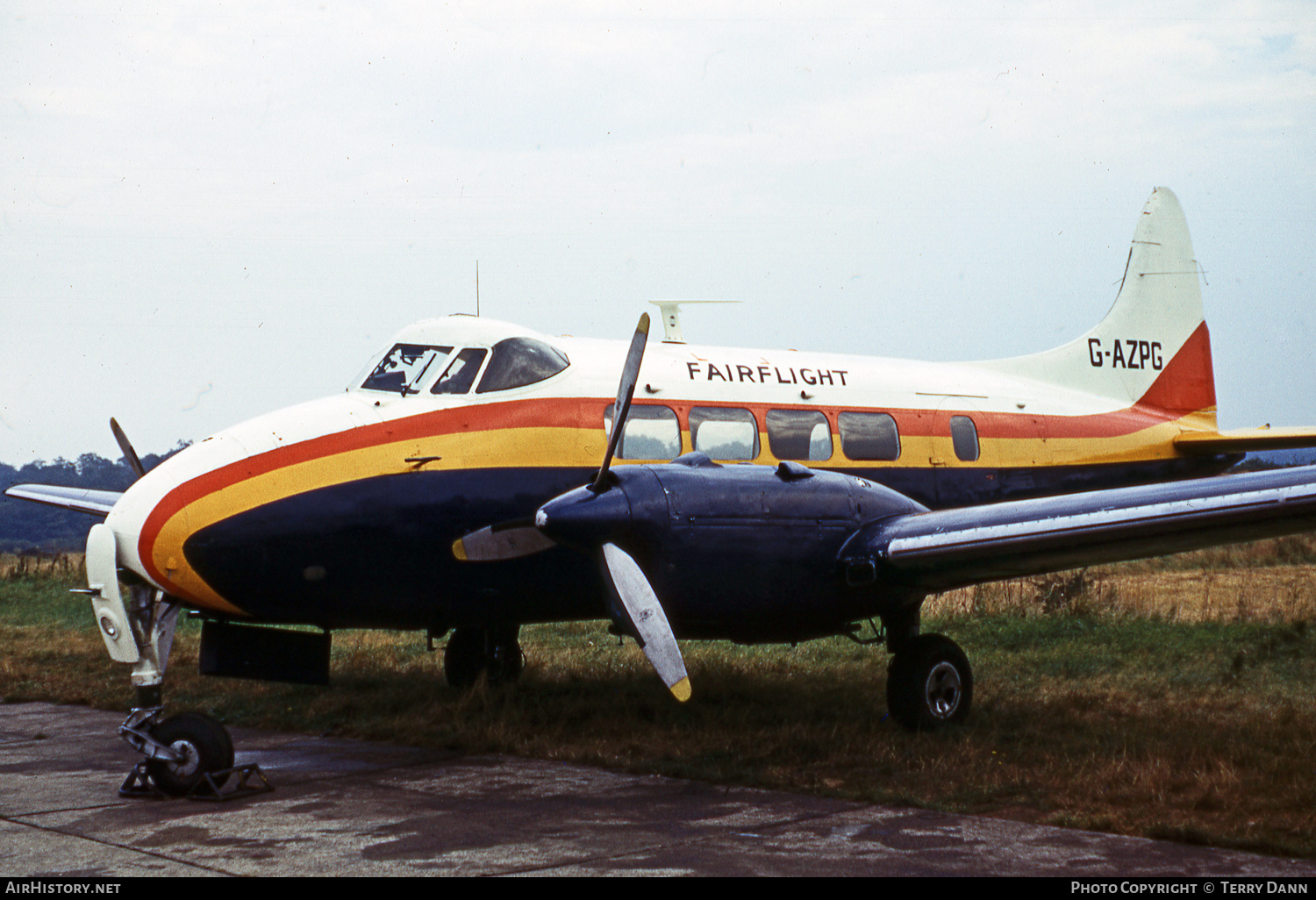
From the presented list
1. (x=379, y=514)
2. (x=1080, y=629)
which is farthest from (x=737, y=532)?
(x=1080, y=629)

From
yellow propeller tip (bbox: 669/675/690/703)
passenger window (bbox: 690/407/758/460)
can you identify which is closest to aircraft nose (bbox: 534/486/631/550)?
yellow propeller tip (bbox: 669/675/690/703)

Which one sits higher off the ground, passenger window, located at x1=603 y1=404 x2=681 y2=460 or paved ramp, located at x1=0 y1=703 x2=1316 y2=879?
passenger window, located at x1=603 y1=404 x2=681 y2=460

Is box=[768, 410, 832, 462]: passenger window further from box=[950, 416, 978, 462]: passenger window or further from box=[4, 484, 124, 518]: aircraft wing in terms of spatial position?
box=[4, 484, 124, 518]: aircraft wing

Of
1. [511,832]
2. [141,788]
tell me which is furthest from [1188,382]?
[141,788]

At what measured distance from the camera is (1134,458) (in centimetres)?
1486

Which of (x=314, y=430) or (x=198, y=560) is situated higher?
(x=314, y=430)

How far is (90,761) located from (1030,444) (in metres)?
10.3

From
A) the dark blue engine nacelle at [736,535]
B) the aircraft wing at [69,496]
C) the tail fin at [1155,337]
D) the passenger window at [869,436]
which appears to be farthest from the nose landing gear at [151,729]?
the tail fin at [1155,337]

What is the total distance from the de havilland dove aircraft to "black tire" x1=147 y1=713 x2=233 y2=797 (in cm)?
2

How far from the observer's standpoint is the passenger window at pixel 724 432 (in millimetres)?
11469

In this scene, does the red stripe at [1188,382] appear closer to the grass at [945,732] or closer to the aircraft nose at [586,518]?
the grass at [945,732]

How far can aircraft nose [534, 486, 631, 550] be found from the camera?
857cm

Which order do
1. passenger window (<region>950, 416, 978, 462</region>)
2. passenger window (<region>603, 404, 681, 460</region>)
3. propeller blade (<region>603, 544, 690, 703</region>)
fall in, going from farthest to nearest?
passenger window (<region>950, 416, 978, 462</region>) < passenger window (<region>603, 404, 681, 460</region>) < propeller blade (<region>603, 544, 690, 703</region>)
